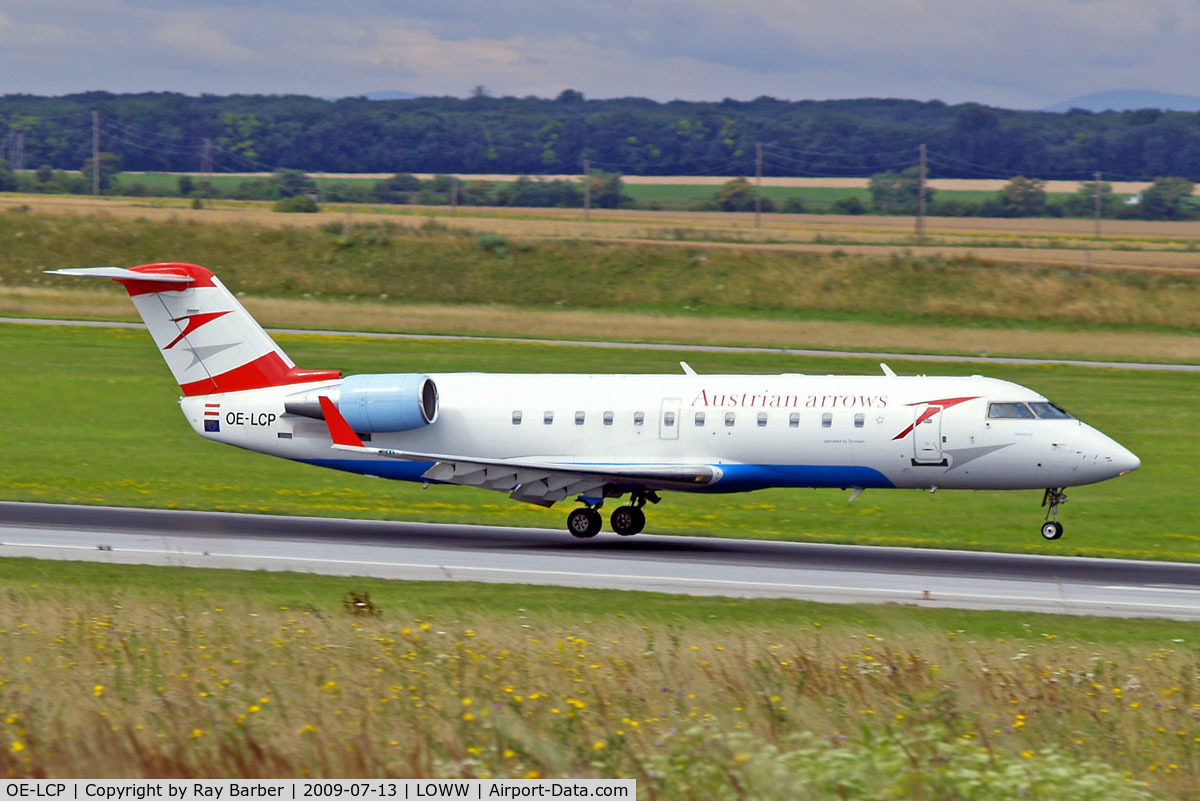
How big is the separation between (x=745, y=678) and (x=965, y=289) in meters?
70.9

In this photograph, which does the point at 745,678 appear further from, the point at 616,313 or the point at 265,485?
the point at 616,313

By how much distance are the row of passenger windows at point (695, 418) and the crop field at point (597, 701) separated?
780 cm

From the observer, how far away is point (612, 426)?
29.7 m

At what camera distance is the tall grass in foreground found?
33.2 feet

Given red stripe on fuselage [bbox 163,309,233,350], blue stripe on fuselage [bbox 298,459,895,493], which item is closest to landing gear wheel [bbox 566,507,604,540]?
blue stripe on fuselage [bbox 298,459,895,493]

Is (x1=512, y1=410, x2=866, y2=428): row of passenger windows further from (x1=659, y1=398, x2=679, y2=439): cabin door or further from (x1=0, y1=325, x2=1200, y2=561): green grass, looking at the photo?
(x1=0, y1=325, x2=1200, y2=561): green grass

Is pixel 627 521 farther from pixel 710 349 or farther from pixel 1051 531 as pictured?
pixel 710 349

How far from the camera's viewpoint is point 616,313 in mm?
79188

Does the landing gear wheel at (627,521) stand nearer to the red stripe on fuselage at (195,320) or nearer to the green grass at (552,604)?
the green grass at (552,604)

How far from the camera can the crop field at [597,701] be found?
33.2 ft

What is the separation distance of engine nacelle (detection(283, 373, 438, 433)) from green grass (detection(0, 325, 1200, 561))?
3279mm

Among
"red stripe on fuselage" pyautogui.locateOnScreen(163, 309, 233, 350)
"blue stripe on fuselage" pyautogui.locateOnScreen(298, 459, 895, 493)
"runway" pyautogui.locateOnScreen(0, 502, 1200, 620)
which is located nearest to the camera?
"runway" pyautogui.locateOnScreen(0, 502, 1200, 620)

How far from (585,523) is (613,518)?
0.91 m

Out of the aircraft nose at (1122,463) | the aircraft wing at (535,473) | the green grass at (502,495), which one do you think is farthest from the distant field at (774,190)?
the aircraft nose at (1122,463)
